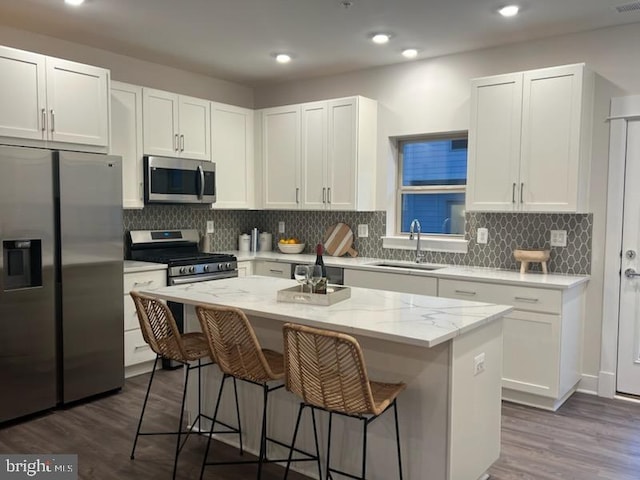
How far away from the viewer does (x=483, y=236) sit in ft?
14.5

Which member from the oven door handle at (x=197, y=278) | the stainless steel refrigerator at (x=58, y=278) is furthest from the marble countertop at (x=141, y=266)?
the stainless steel refrigerator at (x=58, y=278)

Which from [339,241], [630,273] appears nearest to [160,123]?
[339,241]

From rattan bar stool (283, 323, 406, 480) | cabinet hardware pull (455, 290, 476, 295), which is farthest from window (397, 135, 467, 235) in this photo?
rattan bar stool (283, 323, 406, 480)

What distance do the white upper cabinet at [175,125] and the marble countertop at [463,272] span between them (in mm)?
1133

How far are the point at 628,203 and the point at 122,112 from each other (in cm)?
392

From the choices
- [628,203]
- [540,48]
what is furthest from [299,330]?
[540,48]

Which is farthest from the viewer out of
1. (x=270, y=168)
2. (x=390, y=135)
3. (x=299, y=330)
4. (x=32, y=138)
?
(x=270, y=168)

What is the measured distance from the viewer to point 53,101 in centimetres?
363

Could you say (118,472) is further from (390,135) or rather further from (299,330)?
(390,135)

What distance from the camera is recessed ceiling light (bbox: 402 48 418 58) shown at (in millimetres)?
4395

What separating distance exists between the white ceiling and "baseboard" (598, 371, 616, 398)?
2.51 m

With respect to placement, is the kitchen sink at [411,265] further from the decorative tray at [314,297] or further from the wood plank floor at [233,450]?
the decorative tray at [314,297]

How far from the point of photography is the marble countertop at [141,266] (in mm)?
4129

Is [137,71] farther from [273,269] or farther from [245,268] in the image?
[273,269]
